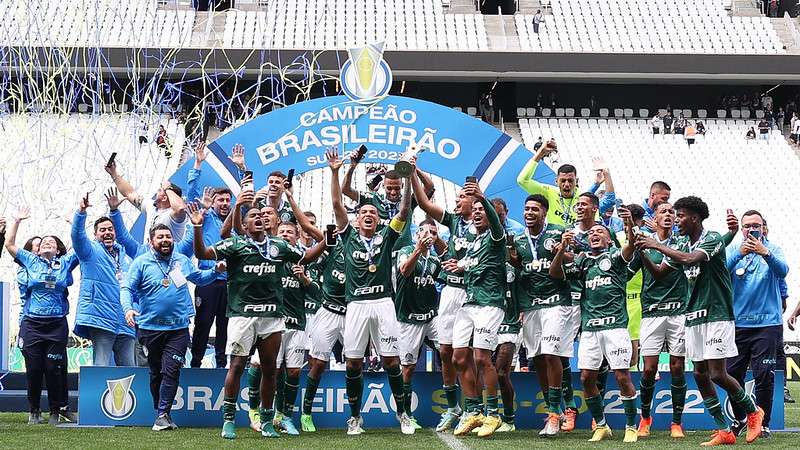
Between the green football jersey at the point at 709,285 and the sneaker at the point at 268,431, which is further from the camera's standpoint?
the sneaker at the point at 268,431

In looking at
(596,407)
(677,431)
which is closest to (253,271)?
(596,407)

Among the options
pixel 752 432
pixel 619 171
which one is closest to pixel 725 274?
pixel 752 432

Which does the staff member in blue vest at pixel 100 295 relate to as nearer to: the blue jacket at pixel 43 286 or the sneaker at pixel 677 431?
the blue jacket at pixel 43 286

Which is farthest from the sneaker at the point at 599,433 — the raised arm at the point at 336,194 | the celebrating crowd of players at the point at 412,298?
the raised arm at the point at 336,194

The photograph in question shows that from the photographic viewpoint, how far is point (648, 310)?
9.44m

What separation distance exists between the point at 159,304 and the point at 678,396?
439 centimetres

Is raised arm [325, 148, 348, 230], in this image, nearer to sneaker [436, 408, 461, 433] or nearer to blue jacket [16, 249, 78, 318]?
sneaker [436, 408, 461, 433]

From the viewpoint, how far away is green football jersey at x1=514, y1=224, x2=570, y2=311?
9.65 meters

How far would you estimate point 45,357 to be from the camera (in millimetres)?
10547

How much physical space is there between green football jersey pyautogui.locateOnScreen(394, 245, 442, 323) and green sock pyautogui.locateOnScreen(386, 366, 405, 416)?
0.64m

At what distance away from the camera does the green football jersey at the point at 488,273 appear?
9484 mm

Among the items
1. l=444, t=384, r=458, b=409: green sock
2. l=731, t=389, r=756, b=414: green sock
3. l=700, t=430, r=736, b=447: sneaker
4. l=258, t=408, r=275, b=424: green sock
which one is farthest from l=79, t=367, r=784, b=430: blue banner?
l=700, t=430, r=736, b=447: sneaker

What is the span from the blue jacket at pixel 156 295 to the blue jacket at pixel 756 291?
15.4ft

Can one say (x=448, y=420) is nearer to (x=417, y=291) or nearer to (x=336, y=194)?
(x=417, y=291)
